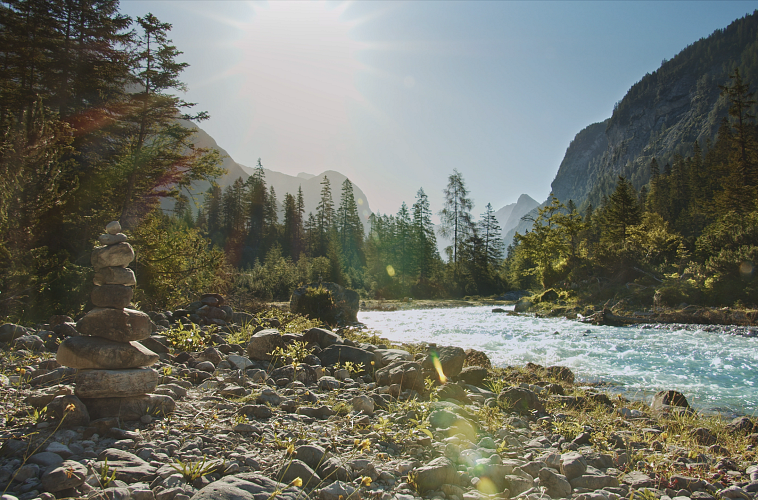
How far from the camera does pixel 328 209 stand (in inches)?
2448

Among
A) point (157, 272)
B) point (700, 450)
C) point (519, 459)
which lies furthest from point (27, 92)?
point (700, 450)

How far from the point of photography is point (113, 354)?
371cm

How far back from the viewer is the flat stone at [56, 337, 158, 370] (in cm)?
362

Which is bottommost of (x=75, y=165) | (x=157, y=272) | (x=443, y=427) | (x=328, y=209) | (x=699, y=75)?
(x=443, y=427)

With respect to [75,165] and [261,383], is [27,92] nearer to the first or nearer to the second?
[75,165]

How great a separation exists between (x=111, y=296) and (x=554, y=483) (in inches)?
196

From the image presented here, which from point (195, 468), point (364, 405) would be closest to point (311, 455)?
point (195, 468)

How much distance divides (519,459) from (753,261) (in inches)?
887

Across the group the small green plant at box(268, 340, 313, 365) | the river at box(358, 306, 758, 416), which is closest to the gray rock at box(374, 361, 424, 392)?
the small green plant at box(268, 340, 313, 365)

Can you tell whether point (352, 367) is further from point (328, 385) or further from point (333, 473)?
point (333, 473)

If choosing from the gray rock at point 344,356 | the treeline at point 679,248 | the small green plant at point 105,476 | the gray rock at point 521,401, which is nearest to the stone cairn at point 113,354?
the small green plant at point 105,476

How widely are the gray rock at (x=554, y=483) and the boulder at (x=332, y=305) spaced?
41.3ft

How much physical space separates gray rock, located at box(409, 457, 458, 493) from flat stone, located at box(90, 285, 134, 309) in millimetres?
3609

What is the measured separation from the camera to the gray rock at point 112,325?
386 cm
